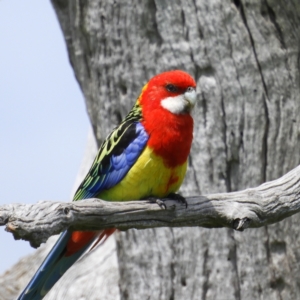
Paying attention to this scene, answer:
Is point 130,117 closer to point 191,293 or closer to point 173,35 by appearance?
point 173,35

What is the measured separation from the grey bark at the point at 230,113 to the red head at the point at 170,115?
139cm

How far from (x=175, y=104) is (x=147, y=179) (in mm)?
652

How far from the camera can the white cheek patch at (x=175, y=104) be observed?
522 cm

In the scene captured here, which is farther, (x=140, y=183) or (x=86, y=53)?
(x=86, y=53)

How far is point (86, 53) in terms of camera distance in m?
7.13

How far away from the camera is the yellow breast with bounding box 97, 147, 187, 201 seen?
16.2ft

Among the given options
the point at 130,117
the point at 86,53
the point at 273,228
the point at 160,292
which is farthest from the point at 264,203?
the point at 86,53

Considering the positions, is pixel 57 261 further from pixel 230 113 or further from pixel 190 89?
pixel 230 113

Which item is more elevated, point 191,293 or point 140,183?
point 140,183

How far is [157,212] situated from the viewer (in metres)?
4.61

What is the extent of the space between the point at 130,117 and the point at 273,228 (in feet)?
6.77

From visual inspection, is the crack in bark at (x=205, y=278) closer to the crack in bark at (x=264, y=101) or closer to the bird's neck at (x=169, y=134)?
the crack in bark at (x=264, y=101)

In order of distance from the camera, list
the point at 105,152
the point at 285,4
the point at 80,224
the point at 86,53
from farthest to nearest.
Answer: the point at 86,53 → the point at 285,4 → the point at 105,152 → the point at 80,224

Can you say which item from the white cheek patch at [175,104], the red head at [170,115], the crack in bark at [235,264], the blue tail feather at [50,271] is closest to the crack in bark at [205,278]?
the crack in bark at [235,264]
